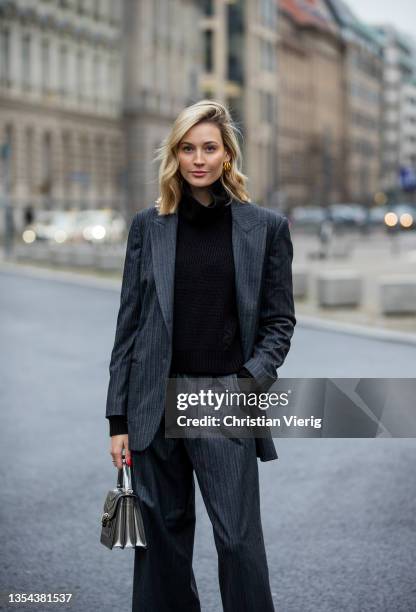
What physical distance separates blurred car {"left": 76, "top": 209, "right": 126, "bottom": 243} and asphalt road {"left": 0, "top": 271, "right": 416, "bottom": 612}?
3303cm

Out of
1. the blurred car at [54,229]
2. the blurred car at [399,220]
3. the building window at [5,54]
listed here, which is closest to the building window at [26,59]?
the building window at [5,54]

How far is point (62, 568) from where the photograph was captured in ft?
17.6

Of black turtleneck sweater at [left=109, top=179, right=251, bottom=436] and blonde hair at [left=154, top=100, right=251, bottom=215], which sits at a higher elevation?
blonde hair at [left=154, top=100, right=251, bottom=215]

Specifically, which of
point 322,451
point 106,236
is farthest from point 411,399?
point 106,236

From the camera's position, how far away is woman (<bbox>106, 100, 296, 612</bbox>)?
358 centimetres

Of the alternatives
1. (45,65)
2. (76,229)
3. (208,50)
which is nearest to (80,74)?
(45,65)

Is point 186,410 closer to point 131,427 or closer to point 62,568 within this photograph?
point 131,427

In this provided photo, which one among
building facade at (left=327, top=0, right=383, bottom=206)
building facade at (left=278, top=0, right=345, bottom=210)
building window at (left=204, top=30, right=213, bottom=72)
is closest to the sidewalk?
building window at (left=204, top=30, right=213, bottom=72)

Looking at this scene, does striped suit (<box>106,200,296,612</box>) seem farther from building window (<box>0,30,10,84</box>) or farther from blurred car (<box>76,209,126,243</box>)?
building window (<box>0,30,10,84</box>)

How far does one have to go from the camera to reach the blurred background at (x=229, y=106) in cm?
3534

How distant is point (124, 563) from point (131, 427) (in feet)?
6.68

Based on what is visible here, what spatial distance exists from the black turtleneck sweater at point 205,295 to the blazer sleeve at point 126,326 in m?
0.13

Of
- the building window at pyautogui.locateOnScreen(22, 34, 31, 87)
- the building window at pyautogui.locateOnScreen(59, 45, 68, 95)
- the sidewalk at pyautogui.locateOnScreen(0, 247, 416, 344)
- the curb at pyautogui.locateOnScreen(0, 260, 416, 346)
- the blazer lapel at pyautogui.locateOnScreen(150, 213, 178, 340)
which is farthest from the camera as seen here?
the building window at pyautogui.locateOnScreen(59, 45, 68, 95)

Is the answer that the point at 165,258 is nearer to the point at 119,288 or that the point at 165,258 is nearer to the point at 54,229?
the point at 119,288
